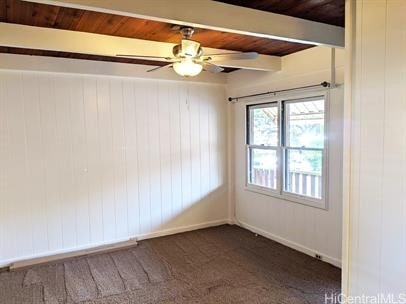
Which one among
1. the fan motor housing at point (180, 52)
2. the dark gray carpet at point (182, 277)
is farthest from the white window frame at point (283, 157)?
the fan motor housing at point (180, 52)

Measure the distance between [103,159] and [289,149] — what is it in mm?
2542

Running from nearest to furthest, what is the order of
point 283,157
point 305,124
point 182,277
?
point 182,277
point 305,124
point 283,157

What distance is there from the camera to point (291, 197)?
4191 mm

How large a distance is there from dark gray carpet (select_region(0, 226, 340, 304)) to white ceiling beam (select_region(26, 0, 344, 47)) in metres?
2.37

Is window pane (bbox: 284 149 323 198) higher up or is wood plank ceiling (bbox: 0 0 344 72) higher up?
wood plank ceiling (bbox: 0 0 344 72)

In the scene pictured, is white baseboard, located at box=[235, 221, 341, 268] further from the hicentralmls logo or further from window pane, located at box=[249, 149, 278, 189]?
the hicentralmls logo

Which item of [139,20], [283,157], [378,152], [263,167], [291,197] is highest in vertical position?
[139,20]

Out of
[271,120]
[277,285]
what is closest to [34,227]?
[277,285]

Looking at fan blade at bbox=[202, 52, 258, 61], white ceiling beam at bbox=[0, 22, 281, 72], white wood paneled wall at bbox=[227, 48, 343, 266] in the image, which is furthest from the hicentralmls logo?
white ceiling beam at bbox=[0, 22, 281, 72]

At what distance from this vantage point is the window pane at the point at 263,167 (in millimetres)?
4570

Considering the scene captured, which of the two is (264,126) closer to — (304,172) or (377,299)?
(304,172)

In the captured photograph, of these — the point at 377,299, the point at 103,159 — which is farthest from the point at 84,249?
the point at 377,299

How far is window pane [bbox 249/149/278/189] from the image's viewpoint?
4570mm

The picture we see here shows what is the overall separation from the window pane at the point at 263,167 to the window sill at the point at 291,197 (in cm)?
8
